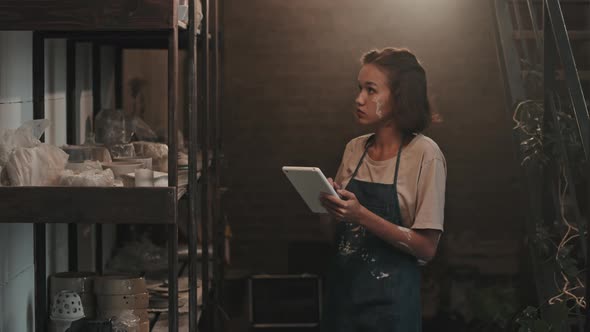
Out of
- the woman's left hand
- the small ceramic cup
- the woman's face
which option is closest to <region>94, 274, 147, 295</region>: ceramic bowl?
the small ceramic cup

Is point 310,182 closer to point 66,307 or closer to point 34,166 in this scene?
point 66,307

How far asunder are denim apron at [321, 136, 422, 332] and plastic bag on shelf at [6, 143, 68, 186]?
3.66 ft

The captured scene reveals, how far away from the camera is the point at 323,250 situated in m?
4.68

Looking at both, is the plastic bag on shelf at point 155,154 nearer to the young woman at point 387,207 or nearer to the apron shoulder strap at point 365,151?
the young woman at point 387,207

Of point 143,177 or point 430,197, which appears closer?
point 143,177

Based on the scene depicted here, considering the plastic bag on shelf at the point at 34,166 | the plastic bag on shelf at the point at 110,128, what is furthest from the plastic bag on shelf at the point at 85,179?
the plastic bag on shelf at the point at 110,128

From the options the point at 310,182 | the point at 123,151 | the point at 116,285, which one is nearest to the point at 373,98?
the point at 310,182

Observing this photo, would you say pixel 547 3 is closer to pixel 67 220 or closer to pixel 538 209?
pixel 538 209

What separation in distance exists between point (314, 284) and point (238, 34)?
125 cm

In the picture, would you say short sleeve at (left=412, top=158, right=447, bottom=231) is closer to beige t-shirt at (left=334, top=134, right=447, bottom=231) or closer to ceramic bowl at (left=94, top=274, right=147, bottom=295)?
beige t-shirt at (left=334, top=134, right=447, bottom=231)

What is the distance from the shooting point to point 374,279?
295 cm

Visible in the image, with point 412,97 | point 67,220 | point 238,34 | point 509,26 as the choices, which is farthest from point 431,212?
point 238,34

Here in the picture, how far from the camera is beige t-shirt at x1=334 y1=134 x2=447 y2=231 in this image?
2.90m

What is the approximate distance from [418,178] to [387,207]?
0.44 ft
